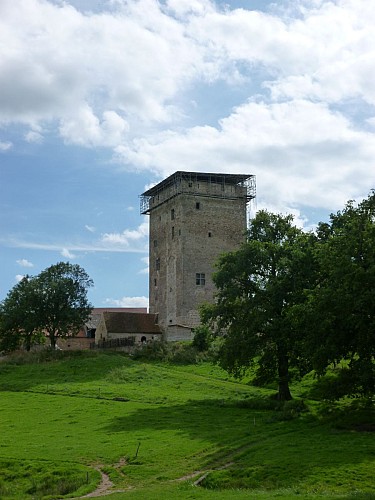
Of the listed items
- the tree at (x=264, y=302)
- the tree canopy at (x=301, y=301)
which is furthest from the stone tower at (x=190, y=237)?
the tree at (x=264, y=302)

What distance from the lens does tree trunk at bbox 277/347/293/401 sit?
4972 cm

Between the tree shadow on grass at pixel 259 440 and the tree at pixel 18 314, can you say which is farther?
the tree at pixel 18 314

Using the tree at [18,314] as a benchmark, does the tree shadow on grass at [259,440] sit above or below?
below

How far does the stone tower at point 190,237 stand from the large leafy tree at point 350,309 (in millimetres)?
44870

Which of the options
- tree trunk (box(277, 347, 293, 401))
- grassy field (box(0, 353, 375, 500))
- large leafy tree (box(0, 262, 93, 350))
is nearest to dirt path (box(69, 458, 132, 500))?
grassy field (box(0, 353, 375, 500))

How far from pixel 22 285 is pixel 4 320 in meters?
4.56

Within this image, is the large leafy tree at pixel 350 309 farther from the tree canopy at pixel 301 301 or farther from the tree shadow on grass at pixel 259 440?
the tree shadow on grass at pixel 259 440

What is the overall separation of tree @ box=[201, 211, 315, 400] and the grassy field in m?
2.95

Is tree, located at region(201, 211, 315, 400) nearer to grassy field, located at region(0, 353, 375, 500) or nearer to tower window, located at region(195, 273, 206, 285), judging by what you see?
grassy field, located at region(0, 353, 375, 500)

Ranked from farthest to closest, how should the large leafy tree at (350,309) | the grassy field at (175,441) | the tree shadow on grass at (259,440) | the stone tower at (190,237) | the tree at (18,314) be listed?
the stone tower at (190,237) → the tree at (18,314) → the large leafy tree at (350,309) → the tree shadow on grass at (259,440) → the grassy field at (175,441)

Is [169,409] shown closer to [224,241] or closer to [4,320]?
[4,320]

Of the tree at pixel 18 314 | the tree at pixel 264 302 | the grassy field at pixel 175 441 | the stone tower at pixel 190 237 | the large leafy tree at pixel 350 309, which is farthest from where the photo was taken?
the stone tower at pixel 190 237

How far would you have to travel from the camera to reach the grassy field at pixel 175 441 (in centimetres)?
2914

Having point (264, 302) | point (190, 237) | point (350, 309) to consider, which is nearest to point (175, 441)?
point (350, 309)
